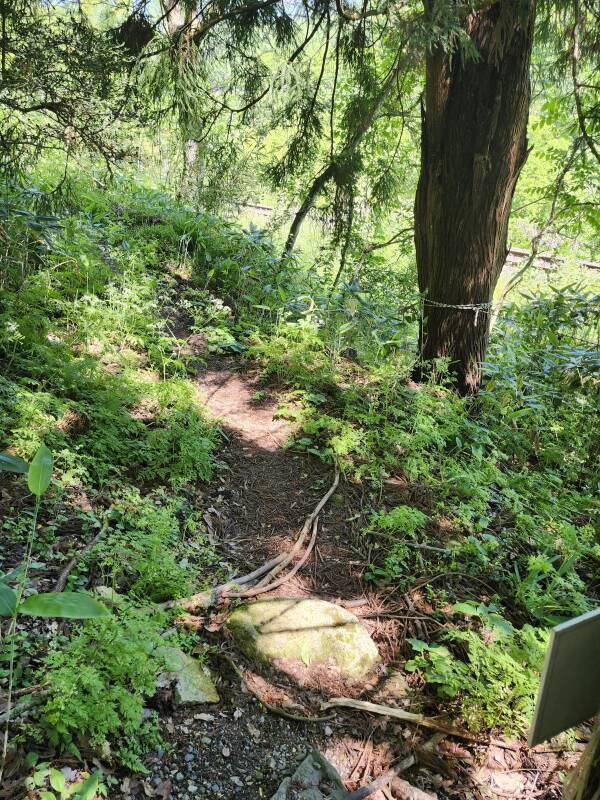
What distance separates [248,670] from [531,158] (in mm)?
19326

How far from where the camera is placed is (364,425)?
16.4ft

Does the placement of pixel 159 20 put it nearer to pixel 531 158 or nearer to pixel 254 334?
pixel 254 334

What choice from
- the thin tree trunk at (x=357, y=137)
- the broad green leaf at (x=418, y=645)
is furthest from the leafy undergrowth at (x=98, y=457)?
the thin tree trunk at (x=357, y=137)

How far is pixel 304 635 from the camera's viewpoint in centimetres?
288

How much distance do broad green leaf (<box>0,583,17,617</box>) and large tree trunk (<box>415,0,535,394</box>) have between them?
4722 millimetres

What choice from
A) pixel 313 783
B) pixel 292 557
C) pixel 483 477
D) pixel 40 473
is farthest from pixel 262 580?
pixel 483 477

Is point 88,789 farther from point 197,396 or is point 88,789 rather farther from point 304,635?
point 197,396

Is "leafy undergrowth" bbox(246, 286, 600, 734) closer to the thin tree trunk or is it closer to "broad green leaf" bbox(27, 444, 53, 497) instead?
the thin tree trunk

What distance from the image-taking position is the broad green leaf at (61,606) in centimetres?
160

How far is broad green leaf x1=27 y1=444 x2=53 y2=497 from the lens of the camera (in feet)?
6.08

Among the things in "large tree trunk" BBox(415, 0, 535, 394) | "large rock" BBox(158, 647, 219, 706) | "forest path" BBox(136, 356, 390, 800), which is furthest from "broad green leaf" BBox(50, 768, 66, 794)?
"large tree trunk" BBox(415, 0, 535, 394)

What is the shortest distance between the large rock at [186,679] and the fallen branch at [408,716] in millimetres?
535

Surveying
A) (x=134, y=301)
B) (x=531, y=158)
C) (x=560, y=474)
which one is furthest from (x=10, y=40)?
(x=531, y=158)

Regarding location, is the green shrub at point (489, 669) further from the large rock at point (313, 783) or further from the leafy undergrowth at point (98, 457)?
the leafy undergrowth at point (98, 457)
